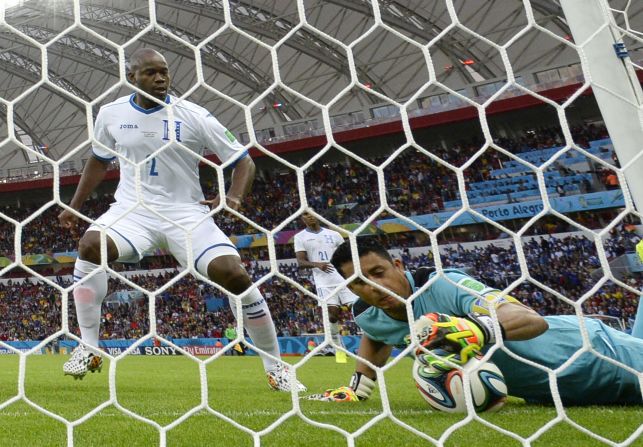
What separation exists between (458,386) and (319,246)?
495 centimetres

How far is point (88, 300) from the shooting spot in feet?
9.54

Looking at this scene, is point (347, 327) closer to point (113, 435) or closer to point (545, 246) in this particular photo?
point (545, 246)

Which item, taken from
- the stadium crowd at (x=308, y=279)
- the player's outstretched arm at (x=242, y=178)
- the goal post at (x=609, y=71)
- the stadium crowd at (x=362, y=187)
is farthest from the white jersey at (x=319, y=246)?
the stadium crowd at (x=362, y=187)

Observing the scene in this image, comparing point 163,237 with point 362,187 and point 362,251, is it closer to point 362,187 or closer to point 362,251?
point 362,251

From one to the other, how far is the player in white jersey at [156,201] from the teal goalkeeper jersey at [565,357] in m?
0.98

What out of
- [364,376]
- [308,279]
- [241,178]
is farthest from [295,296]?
[364,376]

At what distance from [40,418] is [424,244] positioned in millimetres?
14725

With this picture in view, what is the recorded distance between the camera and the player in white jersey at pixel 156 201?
2838 mm

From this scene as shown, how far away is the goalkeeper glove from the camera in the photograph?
5.75 feet

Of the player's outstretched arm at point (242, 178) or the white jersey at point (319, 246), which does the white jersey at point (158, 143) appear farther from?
the white jersey at point (319, 246)

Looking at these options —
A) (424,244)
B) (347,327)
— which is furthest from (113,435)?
(424,244)

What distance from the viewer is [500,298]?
1.87 metres

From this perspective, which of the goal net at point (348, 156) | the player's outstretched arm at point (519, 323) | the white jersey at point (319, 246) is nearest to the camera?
the player's outstretched arm at point (519, 323)

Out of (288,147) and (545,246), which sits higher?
(545,246)
